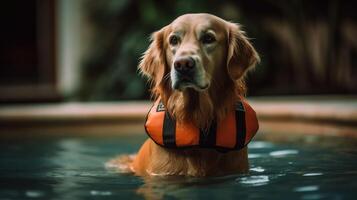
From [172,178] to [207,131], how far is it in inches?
14.2

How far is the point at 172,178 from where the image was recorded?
4223mm

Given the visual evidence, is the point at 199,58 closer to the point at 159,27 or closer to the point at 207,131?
the point at 207,131

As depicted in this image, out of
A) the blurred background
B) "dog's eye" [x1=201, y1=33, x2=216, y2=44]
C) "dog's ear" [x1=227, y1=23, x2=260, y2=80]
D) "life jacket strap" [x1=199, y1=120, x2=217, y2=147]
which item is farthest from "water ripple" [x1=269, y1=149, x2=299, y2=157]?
the blurred background

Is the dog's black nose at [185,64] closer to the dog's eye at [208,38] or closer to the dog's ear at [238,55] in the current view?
the dog's eye at [208,38]

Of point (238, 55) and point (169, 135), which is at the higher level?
point (238, 55)

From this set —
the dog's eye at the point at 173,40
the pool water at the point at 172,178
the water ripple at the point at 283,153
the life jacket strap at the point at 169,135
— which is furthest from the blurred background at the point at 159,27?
the life jacket strap at the point at 169,135

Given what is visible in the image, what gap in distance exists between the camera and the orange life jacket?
14.0 ft

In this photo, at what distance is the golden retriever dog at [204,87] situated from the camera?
4293 millimetres

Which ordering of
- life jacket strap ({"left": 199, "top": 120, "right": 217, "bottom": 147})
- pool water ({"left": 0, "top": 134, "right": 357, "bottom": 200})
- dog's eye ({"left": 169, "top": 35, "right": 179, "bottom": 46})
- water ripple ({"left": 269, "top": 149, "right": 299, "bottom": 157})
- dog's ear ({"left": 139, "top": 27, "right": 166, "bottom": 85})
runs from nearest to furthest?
pool water ({"left": 0, "top": 134, "right": 357, "bottom": 200}) < life jacket strap ({"left": 199, "top": 120, "right": 217, "bottom": 147}) < dog's eye ({"left": 169, "top": 35, "right": 179, "bottom": 46}) < dog's ear ({"left": 139, "top": 27, "right": 166, "bottom": 85}) < water ripple ({"left": 269, "top": 149, "right": 299, "bottom": 157})

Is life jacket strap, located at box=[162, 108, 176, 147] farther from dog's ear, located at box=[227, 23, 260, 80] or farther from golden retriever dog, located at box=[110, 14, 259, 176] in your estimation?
dog's ear, located at box=[227, 23, 260, 80]

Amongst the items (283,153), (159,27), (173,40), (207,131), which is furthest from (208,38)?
(159,27)

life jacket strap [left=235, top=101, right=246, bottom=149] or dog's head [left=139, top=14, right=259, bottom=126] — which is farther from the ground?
dog's head [left=139, top=14, right=259, bottom=126]

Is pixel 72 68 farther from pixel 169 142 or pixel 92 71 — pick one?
pixel 169 142

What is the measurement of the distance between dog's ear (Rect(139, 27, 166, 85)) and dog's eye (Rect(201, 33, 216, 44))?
1.16 ft
